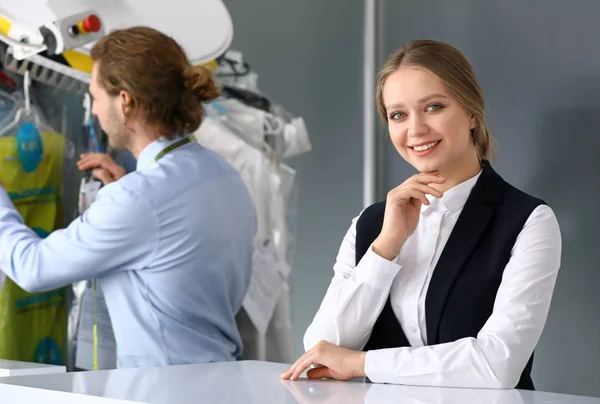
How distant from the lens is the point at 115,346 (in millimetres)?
2506

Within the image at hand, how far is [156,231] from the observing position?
2227 mm

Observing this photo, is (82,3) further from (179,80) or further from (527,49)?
(527,49)

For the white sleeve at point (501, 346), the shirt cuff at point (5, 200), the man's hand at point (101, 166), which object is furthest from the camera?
the man's hand at point (101, 166)

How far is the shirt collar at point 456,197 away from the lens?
1835 mm

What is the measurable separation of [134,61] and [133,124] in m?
0.17

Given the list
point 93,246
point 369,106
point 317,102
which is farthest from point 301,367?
point 317,102

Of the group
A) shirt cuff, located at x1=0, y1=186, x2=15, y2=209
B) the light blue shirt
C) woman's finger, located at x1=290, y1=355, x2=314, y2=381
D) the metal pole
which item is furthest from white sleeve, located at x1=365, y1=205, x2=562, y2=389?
shirt cuff, located at x1=0, y1=186, x2=15, y2=209

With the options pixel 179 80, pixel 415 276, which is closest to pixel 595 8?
pixel 415 276

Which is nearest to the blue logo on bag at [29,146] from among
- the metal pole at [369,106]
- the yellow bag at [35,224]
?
the yellow bag at [35,224]

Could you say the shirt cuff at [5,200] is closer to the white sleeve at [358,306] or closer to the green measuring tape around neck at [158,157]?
the green measuring tape around neck at [158,157]

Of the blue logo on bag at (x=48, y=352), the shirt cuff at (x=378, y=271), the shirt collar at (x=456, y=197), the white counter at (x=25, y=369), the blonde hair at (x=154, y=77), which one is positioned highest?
the blonde hair at (x=154, y=77)

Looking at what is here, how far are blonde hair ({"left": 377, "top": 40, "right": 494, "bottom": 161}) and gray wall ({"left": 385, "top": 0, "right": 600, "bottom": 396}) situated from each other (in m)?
0.40

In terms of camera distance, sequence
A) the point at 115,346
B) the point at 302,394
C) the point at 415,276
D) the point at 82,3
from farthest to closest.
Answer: the point at 82,3 < the point at 115,346 < the point at 415,276 < the point at 302,394

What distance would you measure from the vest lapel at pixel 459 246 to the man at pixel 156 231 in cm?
75
